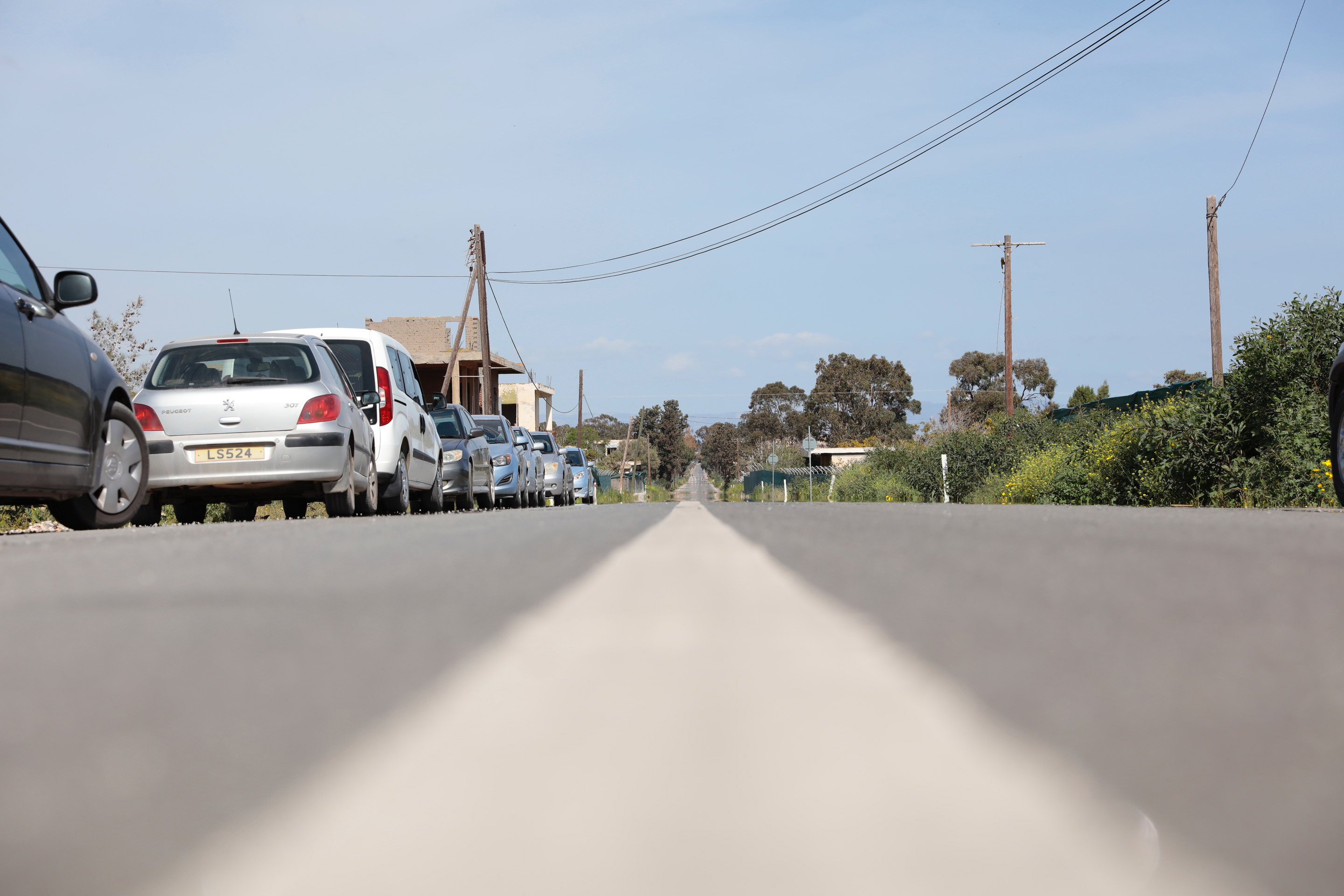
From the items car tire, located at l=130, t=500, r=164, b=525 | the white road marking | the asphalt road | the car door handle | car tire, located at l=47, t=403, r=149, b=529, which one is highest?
the car door handle

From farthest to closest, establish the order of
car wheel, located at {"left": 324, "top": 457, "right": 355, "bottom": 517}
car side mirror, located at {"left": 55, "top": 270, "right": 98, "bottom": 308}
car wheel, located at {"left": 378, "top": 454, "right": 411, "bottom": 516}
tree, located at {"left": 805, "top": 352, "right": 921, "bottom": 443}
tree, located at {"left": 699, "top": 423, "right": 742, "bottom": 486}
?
tree, located at {"left": 699, "top": 423, "right": 742, "bottom": 486}, tree, located at {"left": 805, "top": 352, "right": 921, "bottom": 443}, car wheel, located at {"left": 378, "top": 454, "right": 411, "bottom": 516}, car wheel, located at {"left": 324, "top": 457, "right": 355, "bottom": 517}, car side mirror, located at {"left": 55, "top": 270, "right": 98, "bottom": 308}

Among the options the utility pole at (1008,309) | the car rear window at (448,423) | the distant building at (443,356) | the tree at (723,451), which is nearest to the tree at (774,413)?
the tree at (723,451)

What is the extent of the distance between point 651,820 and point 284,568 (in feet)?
14.0

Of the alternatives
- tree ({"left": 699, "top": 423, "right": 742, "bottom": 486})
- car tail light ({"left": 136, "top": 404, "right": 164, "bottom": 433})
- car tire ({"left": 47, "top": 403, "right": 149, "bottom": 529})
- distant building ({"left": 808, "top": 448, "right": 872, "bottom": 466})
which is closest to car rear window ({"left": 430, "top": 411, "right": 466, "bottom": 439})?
car tail light ({"left": 136, "top": 404, "right": 164, "bottom": 433})

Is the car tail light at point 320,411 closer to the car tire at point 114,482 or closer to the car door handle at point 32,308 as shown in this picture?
the car tire at point 114,482

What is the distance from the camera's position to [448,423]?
70.2ft

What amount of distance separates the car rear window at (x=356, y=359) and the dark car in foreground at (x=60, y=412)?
18.1 ft

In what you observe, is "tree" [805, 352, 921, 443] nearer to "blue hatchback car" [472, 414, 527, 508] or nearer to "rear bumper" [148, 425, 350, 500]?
"blue hatchback car" [472, 414, 527, 508]

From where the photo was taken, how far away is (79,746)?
2156 mm

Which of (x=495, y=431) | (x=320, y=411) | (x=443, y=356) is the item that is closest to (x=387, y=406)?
(x=320, y=411)

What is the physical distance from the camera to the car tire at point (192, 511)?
40.7 feet

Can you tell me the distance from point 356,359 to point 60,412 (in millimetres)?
7193

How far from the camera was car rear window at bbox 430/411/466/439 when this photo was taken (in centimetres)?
2092

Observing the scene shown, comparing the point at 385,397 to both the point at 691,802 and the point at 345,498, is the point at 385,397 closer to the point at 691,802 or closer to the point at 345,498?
the point at 345,498
